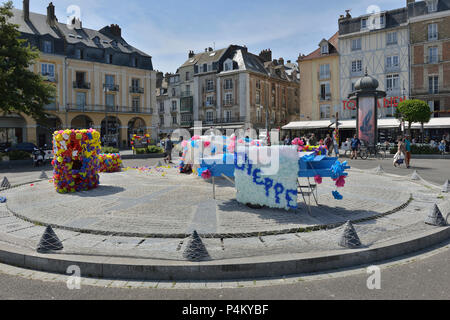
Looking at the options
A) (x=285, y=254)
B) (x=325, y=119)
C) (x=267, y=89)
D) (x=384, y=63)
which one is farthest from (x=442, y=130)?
(x=285, y=254)

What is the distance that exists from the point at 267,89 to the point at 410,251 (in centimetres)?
4694

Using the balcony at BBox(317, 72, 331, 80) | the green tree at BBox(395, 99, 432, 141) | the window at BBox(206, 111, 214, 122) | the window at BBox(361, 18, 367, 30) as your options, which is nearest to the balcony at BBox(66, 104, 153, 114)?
the window at BBox(206, 111, 214, 122)

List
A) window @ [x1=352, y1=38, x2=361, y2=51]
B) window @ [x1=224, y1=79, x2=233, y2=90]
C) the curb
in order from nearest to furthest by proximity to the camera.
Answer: the curb < window @ [x1=352, y1=38, x2=361, y2=51] < window @ [x1=224, y1=79, x2=233, y2=90]

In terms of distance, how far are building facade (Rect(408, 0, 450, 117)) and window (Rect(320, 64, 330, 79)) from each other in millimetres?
9141

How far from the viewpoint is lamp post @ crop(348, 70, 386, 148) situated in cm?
2131

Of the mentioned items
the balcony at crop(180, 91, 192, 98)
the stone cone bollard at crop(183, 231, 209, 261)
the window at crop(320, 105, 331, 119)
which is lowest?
the stone cone bollard at crop(183, 231, 209, 261)

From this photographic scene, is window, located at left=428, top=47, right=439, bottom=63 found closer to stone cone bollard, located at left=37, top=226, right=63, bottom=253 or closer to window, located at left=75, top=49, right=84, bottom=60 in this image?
stone cone bollard, located at left=37, top=226, right=63, bottom=253

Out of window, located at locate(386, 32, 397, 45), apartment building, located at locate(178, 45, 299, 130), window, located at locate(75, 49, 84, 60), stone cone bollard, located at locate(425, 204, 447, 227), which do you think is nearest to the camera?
stone cone bollard, located at locate(425, 204, 447, 227)

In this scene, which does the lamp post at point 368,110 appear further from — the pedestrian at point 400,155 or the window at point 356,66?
the window at point 356,66

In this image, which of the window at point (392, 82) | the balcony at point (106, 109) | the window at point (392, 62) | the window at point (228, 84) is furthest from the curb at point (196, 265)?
the window at point (228, 84)

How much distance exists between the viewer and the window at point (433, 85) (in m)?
33.5

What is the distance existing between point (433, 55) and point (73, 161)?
124ft
